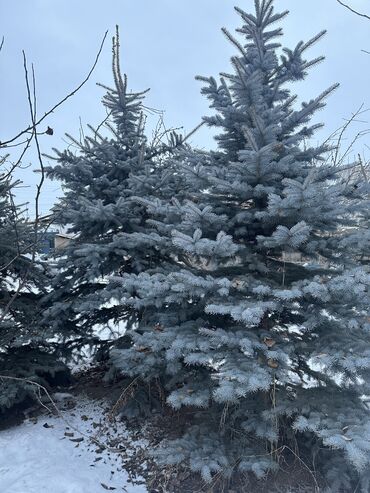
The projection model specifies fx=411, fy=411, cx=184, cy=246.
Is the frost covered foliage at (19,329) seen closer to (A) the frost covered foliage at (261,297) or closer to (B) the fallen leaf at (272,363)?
(A) the frost covered foliage at (261,297)

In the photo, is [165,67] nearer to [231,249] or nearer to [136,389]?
[231,249]

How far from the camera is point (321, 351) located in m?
2.86

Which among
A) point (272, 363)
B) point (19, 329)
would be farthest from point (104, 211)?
point (272, 363)

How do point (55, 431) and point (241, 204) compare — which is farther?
point (55, 431)

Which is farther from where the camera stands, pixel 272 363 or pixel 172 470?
pixel 172 470

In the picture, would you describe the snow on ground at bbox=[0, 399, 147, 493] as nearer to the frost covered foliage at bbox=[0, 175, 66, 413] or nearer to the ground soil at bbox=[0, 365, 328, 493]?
the ground soil at bbox=[0, 365, 328, 493]

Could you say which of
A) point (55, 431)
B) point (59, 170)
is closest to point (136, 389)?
point (55, 431)

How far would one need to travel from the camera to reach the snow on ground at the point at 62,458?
312cm

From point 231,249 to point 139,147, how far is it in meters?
2.54

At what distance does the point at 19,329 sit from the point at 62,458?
1446mm

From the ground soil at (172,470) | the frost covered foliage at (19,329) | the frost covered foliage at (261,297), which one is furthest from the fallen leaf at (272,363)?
the frost covered foliage at (19,329)

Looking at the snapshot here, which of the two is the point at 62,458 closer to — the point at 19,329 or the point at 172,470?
the point at 172,470

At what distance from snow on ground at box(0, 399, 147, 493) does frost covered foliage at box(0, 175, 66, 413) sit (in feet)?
1.17

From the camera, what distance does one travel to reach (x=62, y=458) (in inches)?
138
